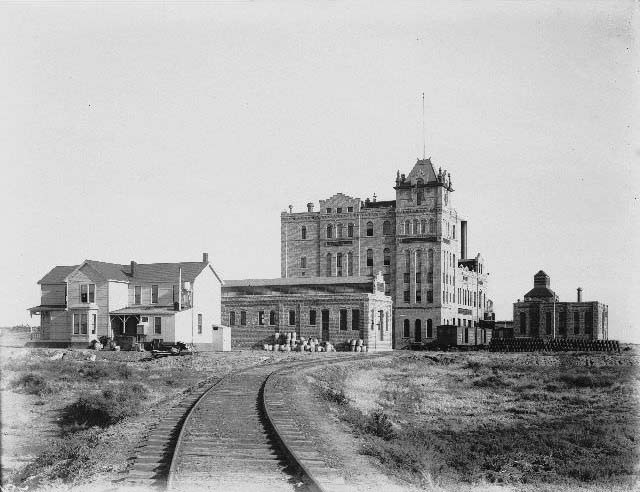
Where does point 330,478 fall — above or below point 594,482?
above

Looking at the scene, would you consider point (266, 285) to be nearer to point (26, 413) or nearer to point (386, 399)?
point (386, 399)

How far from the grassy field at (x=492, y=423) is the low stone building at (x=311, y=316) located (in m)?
16.5

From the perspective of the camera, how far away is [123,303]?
55.3 m

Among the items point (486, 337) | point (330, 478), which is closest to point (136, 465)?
point (330, 478)

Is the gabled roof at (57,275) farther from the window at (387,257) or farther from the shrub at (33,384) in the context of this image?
the window at (387,257)

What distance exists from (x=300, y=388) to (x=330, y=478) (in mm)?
14950

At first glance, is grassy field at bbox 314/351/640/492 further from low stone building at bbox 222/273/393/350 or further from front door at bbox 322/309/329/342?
front door at bbox 322/309/329/342

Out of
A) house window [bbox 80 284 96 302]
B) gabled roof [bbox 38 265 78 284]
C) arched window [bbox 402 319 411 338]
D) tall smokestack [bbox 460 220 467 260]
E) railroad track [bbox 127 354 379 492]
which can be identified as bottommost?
arched window [bbox 402 319 411 338]

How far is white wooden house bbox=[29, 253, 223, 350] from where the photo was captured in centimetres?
5334

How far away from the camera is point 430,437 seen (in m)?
21.8

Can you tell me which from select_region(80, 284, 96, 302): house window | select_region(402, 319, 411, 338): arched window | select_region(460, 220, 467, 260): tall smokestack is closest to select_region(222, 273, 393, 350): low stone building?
select_region(402, 319, 411, 338): arched window

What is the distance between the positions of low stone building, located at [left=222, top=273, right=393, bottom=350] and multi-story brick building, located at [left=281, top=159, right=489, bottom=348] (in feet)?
46.7

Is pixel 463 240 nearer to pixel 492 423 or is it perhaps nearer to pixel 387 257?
pixel 387 257

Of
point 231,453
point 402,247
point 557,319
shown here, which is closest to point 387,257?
point 402,247
